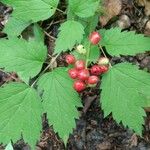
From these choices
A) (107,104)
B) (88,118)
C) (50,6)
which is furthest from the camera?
(88,118)

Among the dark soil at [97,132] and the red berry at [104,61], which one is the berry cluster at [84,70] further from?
the dark soil at [97,132]

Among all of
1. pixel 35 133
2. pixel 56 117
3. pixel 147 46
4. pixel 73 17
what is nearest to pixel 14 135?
pixel 35 133

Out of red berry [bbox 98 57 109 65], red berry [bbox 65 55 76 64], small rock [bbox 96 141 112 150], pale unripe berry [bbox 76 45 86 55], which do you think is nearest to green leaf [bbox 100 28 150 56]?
red berry [bbox 98 57 109 65]

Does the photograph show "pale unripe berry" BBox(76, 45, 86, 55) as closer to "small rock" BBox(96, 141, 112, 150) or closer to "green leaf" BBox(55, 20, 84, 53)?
"green leaf" BBox(55, 20, 84, 53)

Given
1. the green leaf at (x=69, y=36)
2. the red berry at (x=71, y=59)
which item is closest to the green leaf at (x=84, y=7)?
the green leaf at (x=69, y=36)

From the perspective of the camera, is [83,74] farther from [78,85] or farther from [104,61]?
[104,61]

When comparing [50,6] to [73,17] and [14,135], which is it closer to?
[73,17]
